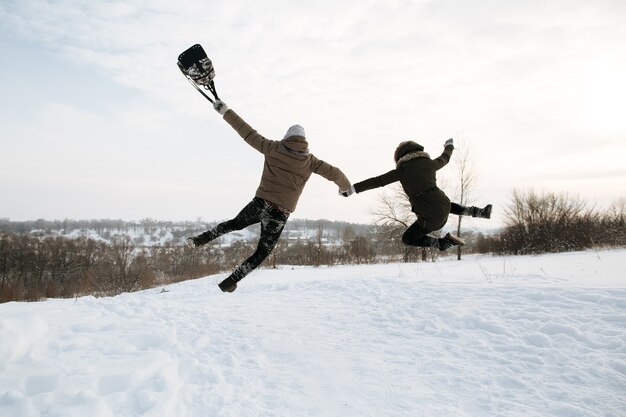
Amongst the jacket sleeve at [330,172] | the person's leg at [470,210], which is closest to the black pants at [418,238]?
the person's leg at [470,210]

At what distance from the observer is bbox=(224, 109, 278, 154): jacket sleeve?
13.9 feet

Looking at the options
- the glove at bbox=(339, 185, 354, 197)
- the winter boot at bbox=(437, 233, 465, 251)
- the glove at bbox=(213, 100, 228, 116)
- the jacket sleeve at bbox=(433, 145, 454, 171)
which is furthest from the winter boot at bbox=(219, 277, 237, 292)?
the jacket sleeve at bbox=(433, 145, 454, 171)

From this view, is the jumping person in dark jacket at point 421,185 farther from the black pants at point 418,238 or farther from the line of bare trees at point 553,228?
the line of bare trees at point 553,228

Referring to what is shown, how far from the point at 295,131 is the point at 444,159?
7.26ft

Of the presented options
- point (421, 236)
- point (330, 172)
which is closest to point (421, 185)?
point (421, 236)

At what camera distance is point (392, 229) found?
27.5 meters

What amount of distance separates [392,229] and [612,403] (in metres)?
24.7

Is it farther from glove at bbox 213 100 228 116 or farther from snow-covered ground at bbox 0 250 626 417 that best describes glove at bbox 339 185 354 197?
snow-covered ground at bbox 0 250 626 417

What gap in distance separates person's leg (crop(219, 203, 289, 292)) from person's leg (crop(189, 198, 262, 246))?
109 millimetres

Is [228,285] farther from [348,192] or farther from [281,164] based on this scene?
[348,192]

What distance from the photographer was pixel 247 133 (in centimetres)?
426

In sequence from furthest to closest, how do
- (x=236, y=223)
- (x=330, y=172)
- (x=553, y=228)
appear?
(x=553, y=228), (x=330, y=172), (x=236, y=223)

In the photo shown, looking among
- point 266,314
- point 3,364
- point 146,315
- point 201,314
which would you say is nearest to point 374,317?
point 266,314

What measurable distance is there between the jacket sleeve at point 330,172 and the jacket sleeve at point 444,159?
1.26 meters
